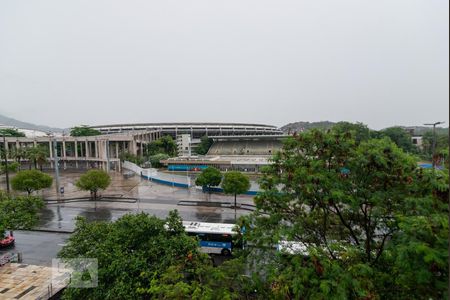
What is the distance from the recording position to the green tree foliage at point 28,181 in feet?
93.6

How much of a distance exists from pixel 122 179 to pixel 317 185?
137 feet

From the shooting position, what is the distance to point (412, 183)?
6.50 m

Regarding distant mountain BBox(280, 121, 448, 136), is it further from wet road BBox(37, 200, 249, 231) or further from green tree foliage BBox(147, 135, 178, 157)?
green tree foliage BBox(147, 135, 178, 157)

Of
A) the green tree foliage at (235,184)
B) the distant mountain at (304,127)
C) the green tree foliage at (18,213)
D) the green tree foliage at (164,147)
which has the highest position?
the distant mountain at (304,127)

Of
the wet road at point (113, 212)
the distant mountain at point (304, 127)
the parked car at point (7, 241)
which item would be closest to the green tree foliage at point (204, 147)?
the distant mountain at point (304, 127)

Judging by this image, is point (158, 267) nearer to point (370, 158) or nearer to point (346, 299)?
point (346, 299)

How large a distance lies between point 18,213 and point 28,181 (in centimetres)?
1552

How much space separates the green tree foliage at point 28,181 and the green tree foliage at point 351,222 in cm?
2922

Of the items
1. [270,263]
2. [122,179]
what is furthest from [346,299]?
[122,179]

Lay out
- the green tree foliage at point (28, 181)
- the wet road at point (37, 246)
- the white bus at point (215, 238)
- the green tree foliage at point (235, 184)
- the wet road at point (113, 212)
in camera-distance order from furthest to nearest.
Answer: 1. the green tree foliage at point (28, 181)
2. the green tree foliage at point (235, 184)
3. the wet road at point (113, 212)
4. the white bus at point (215, 238)
5. the wet road at point (37, 246)

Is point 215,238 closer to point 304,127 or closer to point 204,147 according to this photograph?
point 304,127

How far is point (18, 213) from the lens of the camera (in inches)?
614

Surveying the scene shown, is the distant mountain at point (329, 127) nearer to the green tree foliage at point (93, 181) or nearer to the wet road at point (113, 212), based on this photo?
the wet road at point (113, 212)
